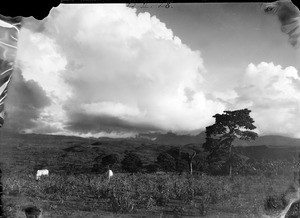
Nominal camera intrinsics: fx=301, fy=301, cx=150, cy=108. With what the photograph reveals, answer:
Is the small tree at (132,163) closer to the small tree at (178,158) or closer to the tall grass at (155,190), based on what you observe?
the tall grass at (155,190)

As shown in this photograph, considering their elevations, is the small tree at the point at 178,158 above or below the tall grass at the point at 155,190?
above

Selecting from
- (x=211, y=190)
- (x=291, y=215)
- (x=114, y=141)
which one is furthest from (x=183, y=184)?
(x=114, y=141)

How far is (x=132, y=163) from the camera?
12.4m

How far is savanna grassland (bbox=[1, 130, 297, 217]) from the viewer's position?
776 centimetres

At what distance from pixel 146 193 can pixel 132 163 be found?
367cm

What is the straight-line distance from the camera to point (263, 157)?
11531 millimetres

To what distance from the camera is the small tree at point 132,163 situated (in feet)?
39.5

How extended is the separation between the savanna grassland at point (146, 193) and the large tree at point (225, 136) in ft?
2.50

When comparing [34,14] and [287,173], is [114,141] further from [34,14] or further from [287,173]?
[34,14]

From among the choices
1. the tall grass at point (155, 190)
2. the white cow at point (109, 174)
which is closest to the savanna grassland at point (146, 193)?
the tall grass at point (155, 190)

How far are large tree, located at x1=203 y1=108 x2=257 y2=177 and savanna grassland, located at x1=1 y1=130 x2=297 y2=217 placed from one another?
2.50 feet

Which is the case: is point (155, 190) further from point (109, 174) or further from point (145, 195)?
point (109, 174)

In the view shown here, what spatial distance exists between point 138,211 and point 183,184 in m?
2.27

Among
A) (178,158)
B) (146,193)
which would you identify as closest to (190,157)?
(178,158)
